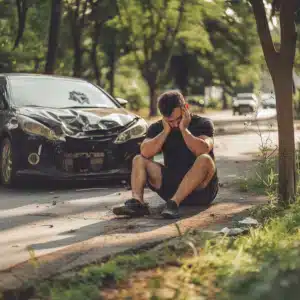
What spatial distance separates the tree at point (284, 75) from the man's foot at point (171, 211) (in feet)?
3.15

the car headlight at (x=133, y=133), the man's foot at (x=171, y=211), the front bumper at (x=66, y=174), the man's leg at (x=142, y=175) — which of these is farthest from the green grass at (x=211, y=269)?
the car headlight at (x=133, y=133)

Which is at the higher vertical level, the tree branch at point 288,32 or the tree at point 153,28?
the tree at point 153,28

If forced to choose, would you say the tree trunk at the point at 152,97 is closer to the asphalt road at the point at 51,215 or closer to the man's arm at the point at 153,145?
the asphalt road at the point at 51,215

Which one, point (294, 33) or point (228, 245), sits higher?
point (294, 33)

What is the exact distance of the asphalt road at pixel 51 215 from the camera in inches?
243

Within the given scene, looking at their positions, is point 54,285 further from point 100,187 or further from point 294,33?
point 100,187

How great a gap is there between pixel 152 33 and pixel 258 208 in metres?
35.3

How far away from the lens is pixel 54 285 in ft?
15.0

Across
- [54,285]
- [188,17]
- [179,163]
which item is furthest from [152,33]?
[54,285]

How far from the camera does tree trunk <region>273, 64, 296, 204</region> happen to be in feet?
24.5

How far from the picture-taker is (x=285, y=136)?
7.52 m

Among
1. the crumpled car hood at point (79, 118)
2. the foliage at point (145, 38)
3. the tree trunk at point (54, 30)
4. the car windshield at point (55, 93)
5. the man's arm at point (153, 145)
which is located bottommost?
the man's arm at point (153, 145)

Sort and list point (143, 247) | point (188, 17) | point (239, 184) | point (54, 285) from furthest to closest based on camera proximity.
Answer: point (188, 17), point (239, 184), point (143, 247), point (54, 285)

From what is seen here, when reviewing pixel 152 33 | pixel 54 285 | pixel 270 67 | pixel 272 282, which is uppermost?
pixel 152 33
